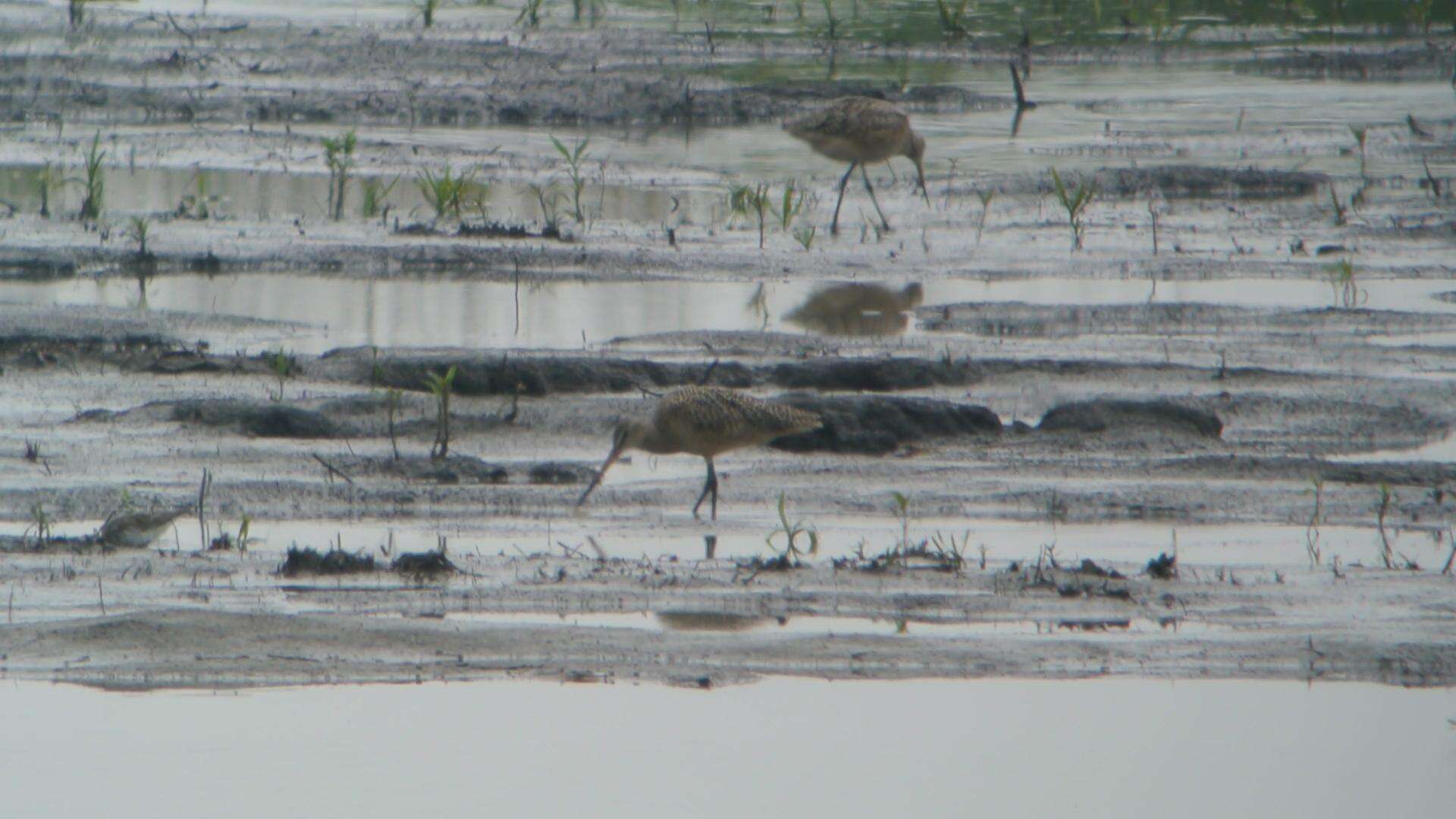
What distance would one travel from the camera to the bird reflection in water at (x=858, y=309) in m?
10.3

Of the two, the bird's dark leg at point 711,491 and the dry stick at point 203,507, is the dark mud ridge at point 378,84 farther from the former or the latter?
the dry stick at point 203,507

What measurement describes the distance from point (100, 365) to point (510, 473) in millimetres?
2338

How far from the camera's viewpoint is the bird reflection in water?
33.9 feet

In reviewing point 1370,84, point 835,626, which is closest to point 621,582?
point 835,626

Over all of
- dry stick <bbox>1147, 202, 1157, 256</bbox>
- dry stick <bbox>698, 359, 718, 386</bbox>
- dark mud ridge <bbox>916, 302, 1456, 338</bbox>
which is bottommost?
dry stick <bbox>698, 359, 718, 386</bbox>

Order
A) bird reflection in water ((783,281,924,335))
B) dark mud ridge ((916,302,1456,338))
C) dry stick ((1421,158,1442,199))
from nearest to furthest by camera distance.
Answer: dark mud ridge ((916,302,1456,338)) < bird reflection in water ((783,281,924,335)) < dry stick ((1421,158,1442,199))

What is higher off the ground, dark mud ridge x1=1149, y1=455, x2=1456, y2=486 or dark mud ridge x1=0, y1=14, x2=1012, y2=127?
dark mud ridge x1=0, y1=14, x2=1012, y2=127

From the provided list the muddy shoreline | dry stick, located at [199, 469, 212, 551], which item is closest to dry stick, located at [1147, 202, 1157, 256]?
the muddy shoreline

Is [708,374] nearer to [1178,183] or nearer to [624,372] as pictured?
[624,372]

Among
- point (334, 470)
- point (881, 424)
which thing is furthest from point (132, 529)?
point (881, 424)

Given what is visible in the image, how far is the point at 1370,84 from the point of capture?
2002cm

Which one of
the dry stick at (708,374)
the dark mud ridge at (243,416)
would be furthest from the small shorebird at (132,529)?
the dry stick at (708,374)

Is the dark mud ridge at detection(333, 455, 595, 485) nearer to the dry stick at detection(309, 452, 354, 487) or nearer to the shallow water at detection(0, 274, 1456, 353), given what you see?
the dry stick at detection(309, 452, 354, 487)

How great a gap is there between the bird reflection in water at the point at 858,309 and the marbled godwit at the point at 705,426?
108 inches
